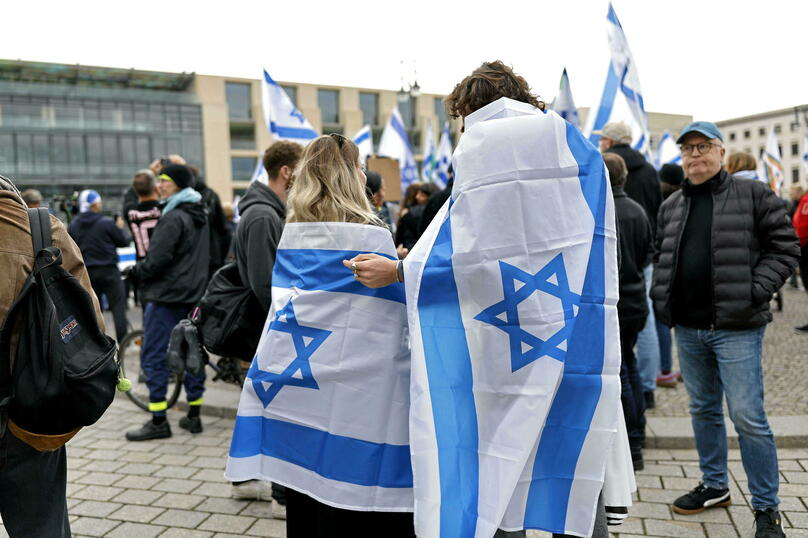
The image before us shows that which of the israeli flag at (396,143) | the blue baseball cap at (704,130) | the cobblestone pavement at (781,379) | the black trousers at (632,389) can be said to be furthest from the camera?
the israeli flag at (396,143)

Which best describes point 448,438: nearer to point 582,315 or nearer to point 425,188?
point 582,315

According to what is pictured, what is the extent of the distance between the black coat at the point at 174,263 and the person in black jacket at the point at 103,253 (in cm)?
300

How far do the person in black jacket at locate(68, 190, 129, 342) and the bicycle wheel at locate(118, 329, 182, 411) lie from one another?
2.68ft

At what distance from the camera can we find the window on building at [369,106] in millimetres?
68875

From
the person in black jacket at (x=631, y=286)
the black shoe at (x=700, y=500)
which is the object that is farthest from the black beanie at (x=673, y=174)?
the black shoe at (x=700, y=500)

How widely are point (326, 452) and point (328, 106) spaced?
67143 mm

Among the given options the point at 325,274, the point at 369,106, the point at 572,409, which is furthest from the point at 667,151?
the point at 369,106

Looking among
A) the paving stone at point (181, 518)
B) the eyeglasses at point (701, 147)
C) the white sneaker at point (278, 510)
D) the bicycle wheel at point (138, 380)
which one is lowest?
the paving stone at point (181, 518)

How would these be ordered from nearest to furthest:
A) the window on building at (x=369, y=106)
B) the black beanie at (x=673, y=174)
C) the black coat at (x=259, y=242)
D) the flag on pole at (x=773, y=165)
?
1. the black coat at (x=259, y=242)
2. the black beanie at (x=673, y=174)
3. the flag on pole at (x=773, y=165)
4. the window on building at (x=369, y=106)

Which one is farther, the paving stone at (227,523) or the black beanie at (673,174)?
the black beanie at (673,174)

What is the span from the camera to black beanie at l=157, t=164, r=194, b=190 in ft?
18.0

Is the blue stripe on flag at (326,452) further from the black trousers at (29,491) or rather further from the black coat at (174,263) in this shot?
the black coat at (174,263)

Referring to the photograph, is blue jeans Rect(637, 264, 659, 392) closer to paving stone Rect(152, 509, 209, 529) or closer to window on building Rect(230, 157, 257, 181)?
paving stone Rect(152, 509, 209, 529)

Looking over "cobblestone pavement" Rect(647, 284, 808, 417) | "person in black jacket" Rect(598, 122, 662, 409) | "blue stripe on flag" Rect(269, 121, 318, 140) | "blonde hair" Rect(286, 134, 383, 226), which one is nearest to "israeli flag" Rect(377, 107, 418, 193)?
"blue stripe on flag" Rect(269, 121, 318, 140)
